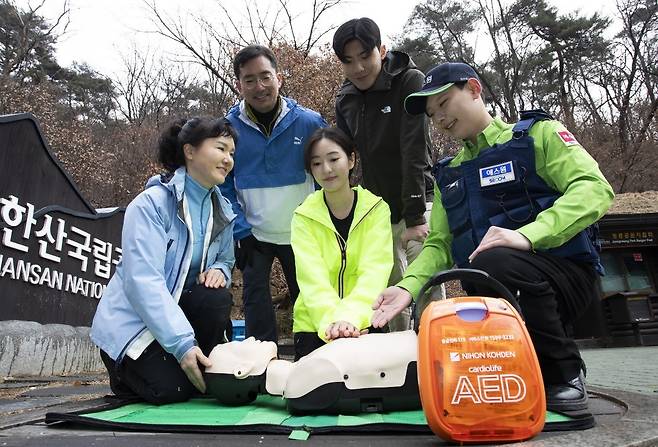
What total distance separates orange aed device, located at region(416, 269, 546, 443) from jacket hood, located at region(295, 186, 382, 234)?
1.20 meters

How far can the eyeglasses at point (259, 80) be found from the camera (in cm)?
296

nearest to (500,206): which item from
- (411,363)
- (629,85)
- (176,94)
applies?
(411,363)

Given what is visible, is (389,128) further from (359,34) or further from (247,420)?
(247,420)

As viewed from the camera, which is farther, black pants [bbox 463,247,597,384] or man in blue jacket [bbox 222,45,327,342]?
man in blue jacket [bbox 222,45,327,342]

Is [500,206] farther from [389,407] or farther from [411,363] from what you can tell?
[389,407]

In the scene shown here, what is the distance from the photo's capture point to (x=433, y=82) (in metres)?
2.13

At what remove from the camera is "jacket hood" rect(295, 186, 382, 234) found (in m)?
2.48

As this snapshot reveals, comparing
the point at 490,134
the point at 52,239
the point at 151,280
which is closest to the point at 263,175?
the point at 151,280

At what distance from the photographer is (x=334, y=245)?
2.48 metres

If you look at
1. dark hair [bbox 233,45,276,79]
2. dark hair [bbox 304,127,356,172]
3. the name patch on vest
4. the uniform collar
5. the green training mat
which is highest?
dark hair [bbox 233,45,276,79]

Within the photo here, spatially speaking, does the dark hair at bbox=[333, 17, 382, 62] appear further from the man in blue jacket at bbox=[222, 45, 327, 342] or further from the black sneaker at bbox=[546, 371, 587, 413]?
the black sneaker at bbox=[546, 371, 587, 413]

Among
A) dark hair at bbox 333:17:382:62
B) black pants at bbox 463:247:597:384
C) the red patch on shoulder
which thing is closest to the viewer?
black pants at bbox 463:247:597:384

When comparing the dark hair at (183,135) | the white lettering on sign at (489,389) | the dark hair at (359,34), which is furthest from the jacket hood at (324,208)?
the white lettering on sign at (489,389)

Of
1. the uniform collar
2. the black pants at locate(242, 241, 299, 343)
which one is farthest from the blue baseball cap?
the black pants at locate(242, 241, 299, 343)
